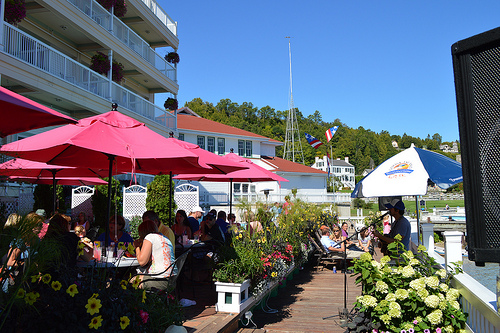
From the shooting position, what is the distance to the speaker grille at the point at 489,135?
2.02 metres

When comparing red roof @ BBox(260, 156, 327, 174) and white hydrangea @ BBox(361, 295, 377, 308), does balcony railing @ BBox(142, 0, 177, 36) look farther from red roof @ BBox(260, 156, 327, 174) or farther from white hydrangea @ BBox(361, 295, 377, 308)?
white hydrangea @ BBox(361, 295, 377, 308)

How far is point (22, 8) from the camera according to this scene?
39.8 feet

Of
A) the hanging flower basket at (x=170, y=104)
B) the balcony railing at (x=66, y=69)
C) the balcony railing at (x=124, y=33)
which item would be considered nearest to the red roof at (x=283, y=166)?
the hanging flower basket at (x=170, y=104)

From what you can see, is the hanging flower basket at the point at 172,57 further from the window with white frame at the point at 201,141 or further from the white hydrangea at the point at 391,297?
the white hydrangea at the point at 391,297

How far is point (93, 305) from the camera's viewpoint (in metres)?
2.74

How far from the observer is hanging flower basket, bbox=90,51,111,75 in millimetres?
17047

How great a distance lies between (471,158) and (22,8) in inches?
537

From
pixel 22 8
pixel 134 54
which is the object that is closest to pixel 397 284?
pixel 22 8

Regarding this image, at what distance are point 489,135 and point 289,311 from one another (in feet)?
18.4

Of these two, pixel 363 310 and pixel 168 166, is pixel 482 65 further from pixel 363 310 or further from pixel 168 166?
pixel 168 166

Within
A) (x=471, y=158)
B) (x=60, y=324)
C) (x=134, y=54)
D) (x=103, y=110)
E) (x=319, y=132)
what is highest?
(x=319, y=132)

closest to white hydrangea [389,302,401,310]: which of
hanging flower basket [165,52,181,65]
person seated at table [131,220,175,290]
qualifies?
person seated at table [131,220,175,290]

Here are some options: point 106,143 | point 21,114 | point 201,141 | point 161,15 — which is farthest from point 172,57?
point 21,114

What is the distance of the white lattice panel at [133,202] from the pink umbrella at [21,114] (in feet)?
45.6
